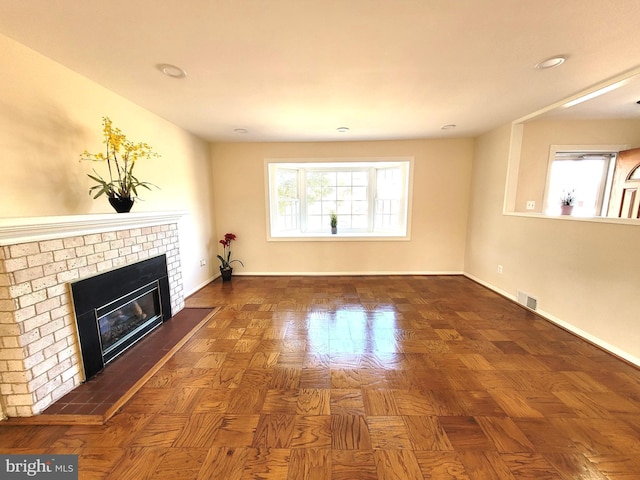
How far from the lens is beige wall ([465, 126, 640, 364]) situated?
2.09 metres

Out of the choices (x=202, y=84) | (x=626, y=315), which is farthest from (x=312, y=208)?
(x=626, y=315)

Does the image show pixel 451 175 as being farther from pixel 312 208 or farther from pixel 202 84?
pixel 202 84

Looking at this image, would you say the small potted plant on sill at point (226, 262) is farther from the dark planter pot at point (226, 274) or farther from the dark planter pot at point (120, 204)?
the dark planter pot at point (120, 204)

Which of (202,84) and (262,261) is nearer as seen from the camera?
(202,84)

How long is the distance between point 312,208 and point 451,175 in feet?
8.37

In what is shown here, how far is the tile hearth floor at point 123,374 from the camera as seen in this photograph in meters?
1.55

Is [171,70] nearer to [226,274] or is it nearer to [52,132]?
[52,132]

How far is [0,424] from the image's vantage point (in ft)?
4.71

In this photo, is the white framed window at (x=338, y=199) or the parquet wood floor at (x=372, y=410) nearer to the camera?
the parquet wood floor at (x=372, y=410)

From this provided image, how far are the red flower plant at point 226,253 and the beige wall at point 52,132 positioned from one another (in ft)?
4.71

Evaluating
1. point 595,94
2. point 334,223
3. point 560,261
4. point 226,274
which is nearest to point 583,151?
point 595,94
